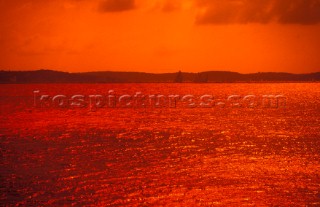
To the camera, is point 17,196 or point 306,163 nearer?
point 17,196

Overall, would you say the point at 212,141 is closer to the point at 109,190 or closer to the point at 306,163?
the point at 306,163

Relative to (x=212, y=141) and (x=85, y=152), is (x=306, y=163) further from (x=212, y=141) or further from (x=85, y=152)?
(x=85, y=152)

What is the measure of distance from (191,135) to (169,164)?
19936mm

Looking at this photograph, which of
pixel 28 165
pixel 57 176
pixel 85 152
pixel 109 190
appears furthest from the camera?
pixel 85 152

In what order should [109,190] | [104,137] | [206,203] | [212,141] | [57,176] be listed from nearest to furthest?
1. [206,203]
2. [109,190]
3. [57,176]
4. [212,141]
5. [104,137]

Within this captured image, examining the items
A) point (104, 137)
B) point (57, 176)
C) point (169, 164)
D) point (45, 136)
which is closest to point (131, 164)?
point (169, 164)

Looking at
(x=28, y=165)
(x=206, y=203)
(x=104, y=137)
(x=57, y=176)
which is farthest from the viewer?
(x=104, y=137)

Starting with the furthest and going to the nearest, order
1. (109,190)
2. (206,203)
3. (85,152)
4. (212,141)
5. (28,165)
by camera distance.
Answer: (212,141) < (85,152) < (28,165) < (109,190) < (206,203)

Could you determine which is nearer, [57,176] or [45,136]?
[57,176]

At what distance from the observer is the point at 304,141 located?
47.0 m

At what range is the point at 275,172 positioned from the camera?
1182 inches

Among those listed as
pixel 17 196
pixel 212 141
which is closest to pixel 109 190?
pixel 17 196

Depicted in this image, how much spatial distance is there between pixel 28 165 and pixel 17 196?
30.7 ft

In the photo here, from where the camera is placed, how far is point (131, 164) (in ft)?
108
